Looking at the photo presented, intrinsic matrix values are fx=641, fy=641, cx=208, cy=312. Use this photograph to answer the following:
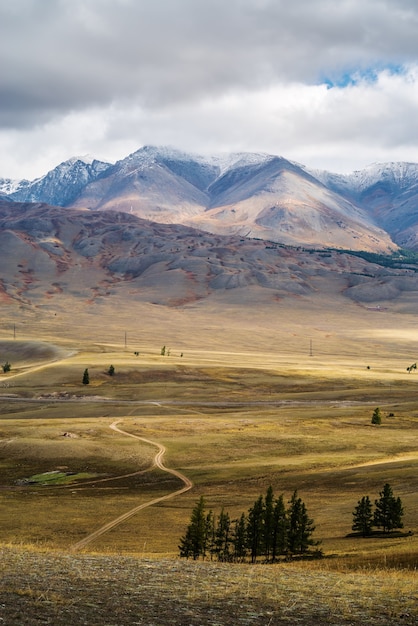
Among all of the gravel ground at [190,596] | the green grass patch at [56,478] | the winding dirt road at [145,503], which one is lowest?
the green grass patch at [56,478]

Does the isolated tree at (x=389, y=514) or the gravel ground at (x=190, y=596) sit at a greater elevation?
the gravel ground at (x=190, y=596)

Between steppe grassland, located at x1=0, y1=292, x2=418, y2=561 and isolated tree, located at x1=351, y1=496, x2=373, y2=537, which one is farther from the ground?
isolated tree, located at x1=351, y1=496, x2=373, y2=537

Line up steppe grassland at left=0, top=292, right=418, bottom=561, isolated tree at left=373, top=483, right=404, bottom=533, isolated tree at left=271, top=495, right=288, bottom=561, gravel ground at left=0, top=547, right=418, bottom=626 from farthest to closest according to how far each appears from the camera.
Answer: steppe grassland at left=0, top=292, right=418, bottom=561 < isolated tree at left=373, top=483, right=404, bottom=533 < isolated tree at left=271, top=495, right=288, bottom=561 < gravel ground at left=0, top=547, right=418, bottom=626

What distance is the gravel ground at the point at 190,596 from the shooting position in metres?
22.5

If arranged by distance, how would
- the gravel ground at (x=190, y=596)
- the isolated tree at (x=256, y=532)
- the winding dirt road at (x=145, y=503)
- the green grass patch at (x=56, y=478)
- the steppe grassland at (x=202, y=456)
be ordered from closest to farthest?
the gravel ground at (x=190, y=596)
the isolated tree at (x=256, y=532)
the winding dirt road at (x=145, y=503)
the steppe grassland at (x=202, y=456)
the green grass patch at (x=56, y=478)

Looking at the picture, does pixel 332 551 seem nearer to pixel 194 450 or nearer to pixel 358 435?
pixel 194 450

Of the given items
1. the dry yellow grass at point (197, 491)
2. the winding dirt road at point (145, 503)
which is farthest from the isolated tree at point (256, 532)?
the winding dirt road at point (145, 503)

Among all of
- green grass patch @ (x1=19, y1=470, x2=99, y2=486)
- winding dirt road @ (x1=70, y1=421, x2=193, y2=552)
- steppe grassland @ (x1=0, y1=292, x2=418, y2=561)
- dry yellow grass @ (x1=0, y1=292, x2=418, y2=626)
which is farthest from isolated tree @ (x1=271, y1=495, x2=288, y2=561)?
green grass patch @ (x1=19, y1=470, x2=99, y2=486)

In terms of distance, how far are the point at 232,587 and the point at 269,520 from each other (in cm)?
2399

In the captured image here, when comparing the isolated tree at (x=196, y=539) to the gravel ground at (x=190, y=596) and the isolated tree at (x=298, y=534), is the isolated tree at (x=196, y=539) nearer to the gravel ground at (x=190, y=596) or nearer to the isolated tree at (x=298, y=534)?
the isolated tree at (x=298, y=534)

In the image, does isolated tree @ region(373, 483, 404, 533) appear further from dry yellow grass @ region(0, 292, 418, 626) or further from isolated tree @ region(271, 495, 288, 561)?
isolated tree @ region(271, 495, 288, 561)

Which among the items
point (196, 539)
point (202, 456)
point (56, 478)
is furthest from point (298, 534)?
point (202, 456)

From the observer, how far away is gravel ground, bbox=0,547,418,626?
2248 cm

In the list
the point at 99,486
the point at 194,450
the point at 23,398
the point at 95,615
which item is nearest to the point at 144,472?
the point at 99,486
